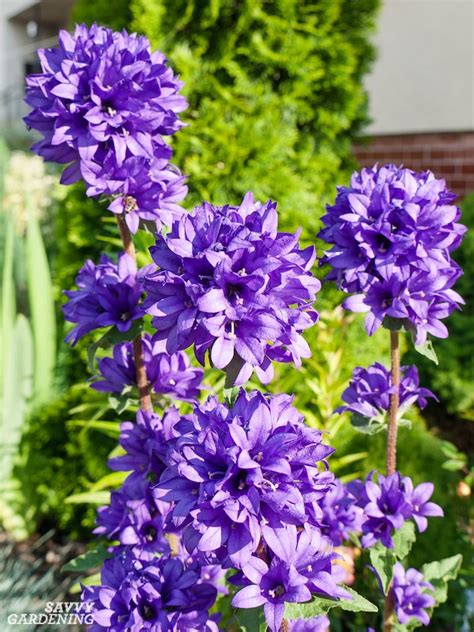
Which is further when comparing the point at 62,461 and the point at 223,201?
the point at 62,461

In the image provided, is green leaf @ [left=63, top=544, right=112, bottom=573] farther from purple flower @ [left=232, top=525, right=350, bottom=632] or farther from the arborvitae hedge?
the arborvitae hedge

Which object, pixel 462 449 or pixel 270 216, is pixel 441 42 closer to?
pixel 462 449

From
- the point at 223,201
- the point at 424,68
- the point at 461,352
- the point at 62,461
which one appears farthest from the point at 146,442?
the point at 424,68

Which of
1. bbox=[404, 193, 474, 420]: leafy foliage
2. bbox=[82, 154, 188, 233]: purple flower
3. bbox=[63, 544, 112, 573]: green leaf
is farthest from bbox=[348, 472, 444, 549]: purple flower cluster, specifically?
bbox=[404, 193, 474, 420]: leafy foliage

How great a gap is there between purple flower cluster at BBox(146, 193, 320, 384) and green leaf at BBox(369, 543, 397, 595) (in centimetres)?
57

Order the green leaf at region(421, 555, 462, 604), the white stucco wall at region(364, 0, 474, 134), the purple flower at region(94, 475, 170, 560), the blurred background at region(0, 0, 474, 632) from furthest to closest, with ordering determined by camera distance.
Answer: the white stucco wall at region(364, 0, 474, 134) → the blurred background at region(0, 0, 474, 632) → the green leaf at region(421, 555, 462, 604) → the purple flower at region(94, 475, 170, 560)

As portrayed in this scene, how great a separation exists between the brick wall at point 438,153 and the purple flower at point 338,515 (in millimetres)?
3880

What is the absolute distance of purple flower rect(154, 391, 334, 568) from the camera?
35.1 inches

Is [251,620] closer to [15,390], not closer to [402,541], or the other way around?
[402,541]

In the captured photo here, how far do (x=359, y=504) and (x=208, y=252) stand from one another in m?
0.76

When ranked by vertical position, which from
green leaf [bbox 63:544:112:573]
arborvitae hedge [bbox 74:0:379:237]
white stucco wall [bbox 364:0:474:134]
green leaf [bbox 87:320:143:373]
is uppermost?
white stucco wall [bbox 364:0:474:134]

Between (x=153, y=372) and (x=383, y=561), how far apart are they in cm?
60

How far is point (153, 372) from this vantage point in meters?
1.43

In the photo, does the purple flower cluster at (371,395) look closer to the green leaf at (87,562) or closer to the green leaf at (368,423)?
the green leaf at (368,423)
